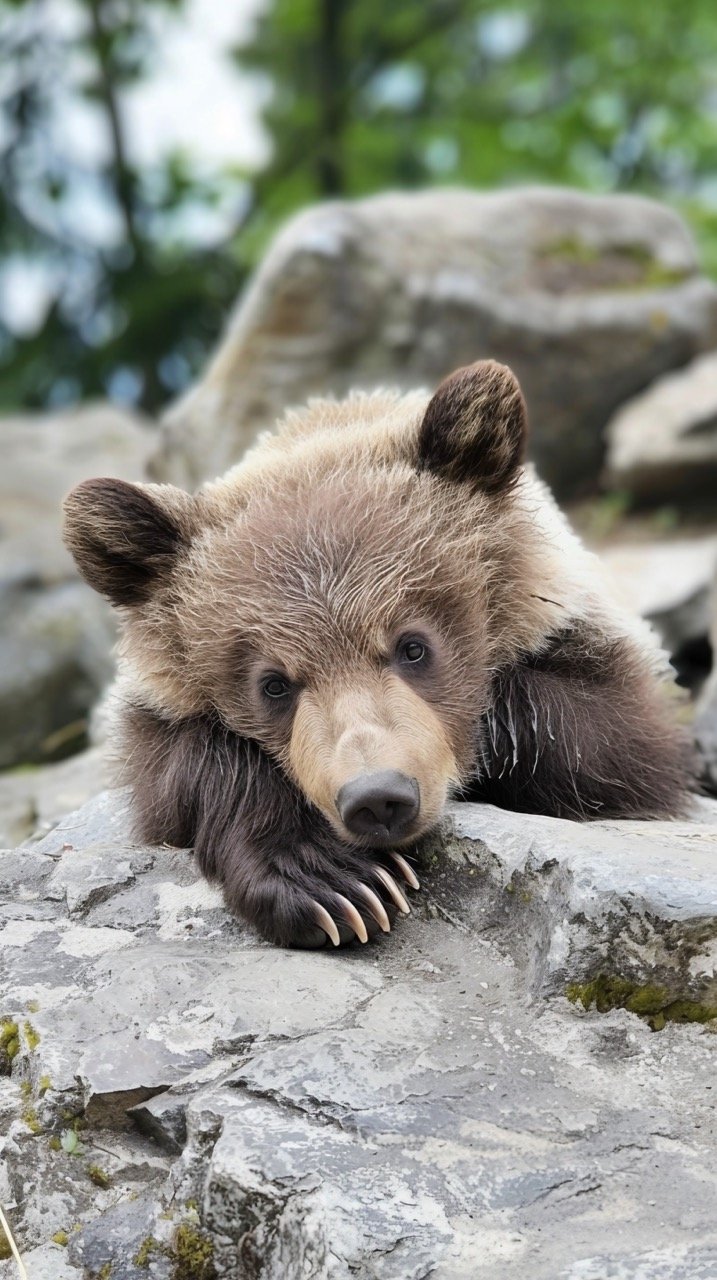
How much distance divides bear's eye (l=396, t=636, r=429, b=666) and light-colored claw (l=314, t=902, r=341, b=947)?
955 millimetres

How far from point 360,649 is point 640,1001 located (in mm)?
1464

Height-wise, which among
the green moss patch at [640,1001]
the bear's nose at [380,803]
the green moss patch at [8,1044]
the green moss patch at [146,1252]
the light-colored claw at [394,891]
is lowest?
the green moss patch at [146,1252]

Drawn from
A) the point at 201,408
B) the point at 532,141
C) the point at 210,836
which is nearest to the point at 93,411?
the point at 201,408

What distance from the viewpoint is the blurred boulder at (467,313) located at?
1148 cm

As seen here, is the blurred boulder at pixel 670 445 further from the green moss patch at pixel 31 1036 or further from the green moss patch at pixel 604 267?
the green moss patch at pixel 31 1036

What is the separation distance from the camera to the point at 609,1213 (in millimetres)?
2986

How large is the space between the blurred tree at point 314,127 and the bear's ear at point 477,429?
1217 centimetres

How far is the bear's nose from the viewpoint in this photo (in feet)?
12.5

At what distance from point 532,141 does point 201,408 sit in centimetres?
852

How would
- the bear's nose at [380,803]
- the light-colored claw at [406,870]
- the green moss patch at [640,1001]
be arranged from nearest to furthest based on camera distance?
the green moss patch at [640,1001] < the bear's nose at [380,803] < the light-colored claw at [406,870]

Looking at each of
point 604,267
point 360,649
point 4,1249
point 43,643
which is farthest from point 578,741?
point 604,267

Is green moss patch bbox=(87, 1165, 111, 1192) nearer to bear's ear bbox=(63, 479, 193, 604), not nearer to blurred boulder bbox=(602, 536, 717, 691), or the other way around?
bear's ear bbox=(63, 479, 193, 604)

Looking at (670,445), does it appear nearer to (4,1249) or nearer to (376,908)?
(376,908)

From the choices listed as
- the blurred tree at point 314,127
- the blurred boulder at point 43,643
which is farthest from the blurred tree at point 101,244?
the blurred boulder at point 43,643
